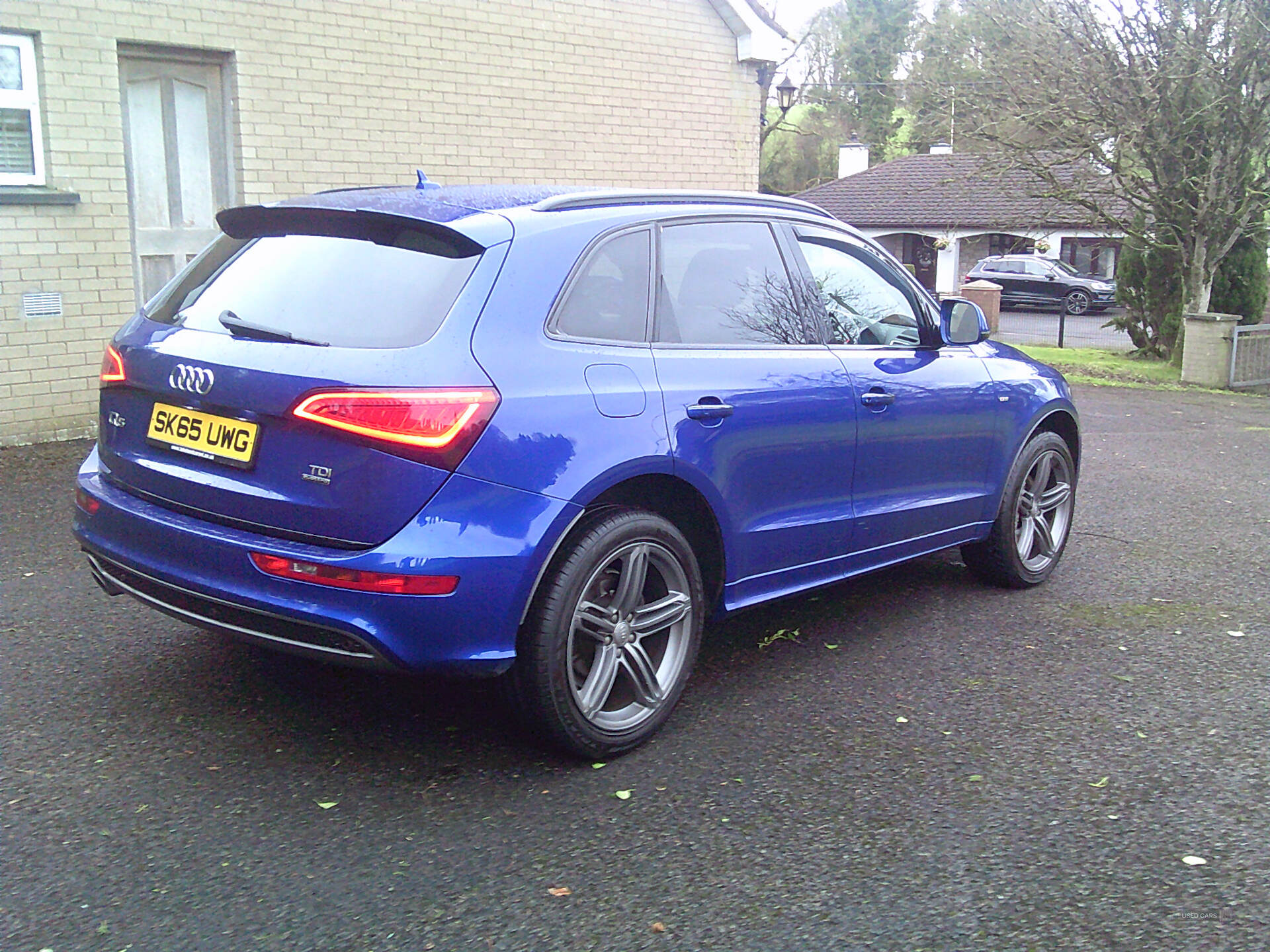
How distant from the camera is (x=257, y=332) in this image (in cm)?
376

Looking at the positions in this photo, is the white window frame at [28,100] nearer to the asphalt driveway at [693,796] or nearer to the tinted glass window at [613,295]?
the asphalt driveway at [693,796]

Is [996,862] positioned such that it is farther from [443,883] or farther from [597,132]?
[597,132]

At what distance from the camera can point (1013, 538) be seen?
5.97 meters

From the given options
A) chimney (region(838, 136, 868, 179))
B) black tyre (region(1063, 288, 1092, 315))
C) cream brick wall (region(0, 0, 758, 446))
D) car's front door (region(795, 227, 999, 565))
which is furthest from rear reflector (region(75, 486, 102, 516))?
chimney (region(838, 136, 868, 179))

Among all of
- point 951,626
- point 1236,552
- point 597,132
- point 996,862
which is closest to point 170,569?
point 996,862

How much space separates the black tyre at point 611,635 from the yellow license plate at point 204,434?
0.93 m

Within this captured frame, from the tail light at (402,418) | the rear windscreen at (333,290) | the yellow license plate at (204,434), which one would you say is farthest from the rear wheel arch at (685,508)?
the yellow license plate at (204,434)

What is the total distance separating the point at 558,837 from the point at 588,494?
973mm

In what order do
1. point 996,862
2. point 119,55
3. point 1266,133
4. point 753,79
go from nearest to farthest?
1. point 996,862
2. point 119,55
3. point 753,79
4. point 1266,133

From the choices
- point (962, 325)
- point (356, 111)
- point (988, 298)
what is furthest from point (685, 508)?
point (988, 298)

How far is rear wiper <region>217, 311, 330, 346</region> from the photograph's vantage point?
366cm

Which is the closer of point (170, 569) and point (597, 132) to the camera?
point (170, 569)

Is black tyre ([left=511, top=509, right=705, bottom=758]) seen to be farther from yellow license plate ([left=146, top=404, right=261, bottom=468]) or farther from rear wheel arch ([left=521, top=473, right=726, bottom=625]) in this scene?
yellow license plate ([left=146, top=404, right=261, bottom=468])

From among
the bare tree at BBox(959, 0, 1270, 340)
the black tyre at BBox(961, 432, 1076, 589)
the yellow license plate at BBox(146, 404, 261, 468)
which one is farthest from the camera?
the bare tree at BBox(959, 0, 1270, 340)
